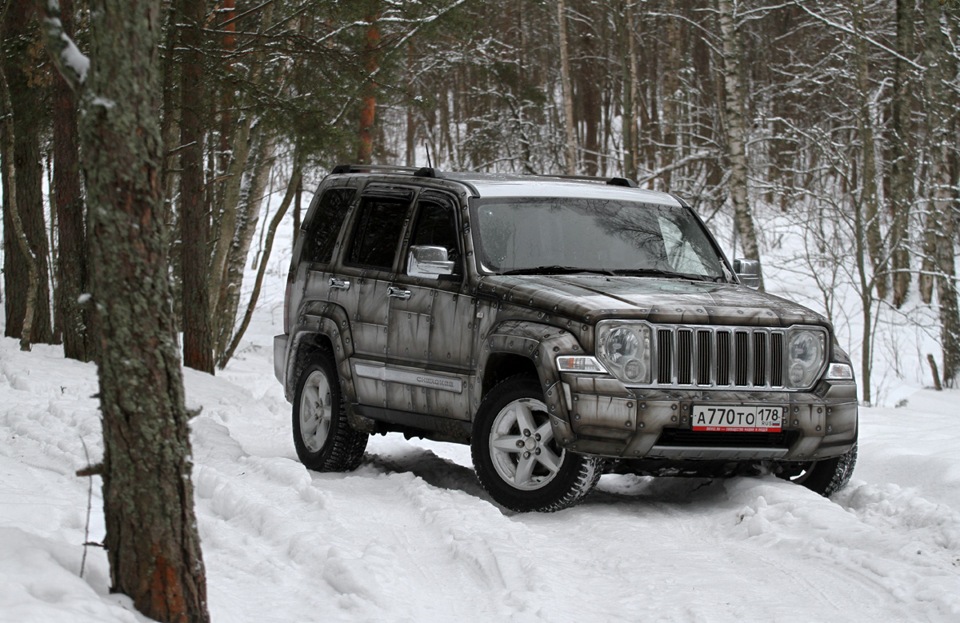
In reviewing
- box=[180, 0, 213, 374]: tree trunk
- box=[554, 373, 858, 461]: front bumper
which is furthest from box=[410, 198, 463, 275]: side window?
box=[180, 0, 213, 374]: tree trunk

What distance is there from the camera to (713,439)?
21.5ft

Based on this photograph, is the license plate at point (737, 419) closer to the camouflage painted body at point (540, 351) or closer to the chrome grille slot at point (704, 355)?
the camouflage painted body at point (540, 351)

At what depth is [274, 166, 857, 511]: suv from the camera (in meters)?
6.48

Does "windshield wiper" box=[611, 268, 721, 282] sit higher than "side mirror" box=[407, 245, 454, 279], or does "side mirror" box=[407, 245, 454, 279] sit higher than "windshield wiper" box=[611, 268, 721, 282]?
"side mirror" box=[407, 245, 454, 279]

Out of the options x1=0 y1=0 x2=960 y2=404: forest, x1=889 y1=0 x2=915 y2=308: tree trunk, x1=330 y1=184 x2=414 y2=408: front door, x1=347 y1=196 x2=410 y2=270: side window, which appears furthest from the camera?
x1=889 y1=0 x2=915 y2=308: tree trunk

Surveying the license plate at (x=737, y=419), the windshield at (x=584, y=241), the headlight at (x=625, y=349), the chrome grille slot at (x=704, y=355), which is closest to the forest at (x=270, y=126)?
the windshield at (x=584, y=241)

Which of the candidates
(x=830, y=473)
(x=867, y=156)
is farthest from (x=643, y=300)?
(x=867, y=156)

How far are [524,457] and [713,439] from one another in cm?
104

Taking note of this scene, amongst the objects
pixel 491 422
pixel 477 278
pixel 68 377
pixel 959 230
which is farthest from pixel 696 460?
pixel 959 230

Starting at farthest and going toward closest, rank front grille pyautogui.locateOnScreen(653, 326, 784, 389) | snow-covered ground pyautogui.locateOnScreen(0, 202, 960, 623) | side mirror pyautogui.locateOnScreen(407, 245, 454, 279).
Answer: side mirror pyautogui.locateOnScreen(407, 245, 454, 279), front grille pyautogui.locateOnScreen(653, 326, 784, 389), snow-covered ground pyautogui.locateOnScreen(0, 202, 960, 623)

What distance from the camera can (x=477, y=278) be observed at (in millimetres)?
7477

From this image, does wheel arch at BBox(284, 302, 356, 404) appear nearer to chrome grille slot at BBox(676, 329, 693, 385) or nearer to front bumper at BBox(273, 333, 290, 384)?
front bumper at BBox(273, 333, 290, 384)

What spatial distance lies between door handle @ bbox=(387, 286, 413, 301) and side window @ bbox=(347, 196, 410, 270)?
203 mm

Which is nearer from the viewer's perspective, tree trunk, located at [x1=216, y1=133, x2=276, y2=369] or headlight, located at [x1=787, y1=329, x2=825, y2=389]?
headlight, located at [x1=787, y1=329, x2=825, y2=389]
